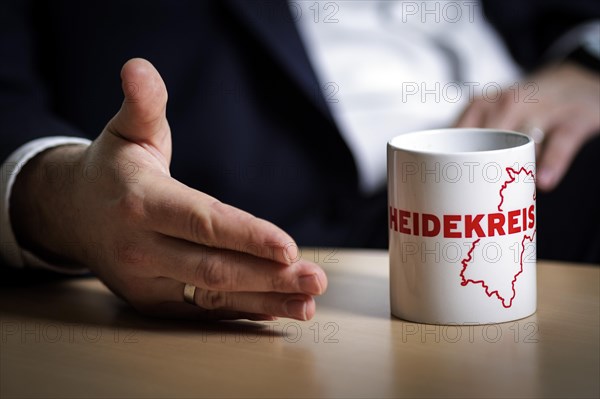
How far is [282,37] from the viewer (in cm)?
108

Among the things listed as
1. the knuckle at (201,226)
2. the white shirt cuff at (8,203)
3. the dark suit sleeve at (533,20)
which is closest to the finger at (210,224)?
the knuckle at (201,226)

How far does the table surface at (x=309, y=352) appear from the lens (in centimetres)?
55

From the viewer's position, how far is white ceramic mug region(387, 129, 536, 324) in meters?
0.63

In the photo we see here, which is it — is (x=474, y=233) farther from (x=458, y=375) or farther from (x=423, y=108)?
(x=423, y=108)

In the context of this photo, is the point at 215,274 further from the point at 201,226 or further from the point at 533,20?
the point at 533,20

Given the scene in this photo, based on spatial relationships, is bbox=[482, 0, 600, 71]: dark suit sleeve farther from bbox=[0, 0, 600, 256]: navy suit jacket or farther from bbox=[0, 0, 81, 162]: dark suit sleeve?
bbox=[0, 0, 81, 162]: dark suit sleeve

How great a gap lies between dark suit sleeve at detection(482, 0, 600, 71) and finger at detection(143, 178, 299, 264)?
841 millimetres

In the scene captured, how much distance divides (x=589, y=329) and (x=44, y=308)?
0.45m

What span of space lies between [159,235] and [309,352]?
0.50 feet

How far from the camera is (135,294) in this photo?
0.70 meters

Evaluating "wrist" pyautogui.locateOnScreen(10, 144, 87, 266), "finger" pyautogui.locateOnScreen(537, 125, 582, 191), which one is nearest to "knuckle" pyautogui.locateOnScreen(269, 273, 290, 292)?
"wrist" pyautogui.locateOnScreen(10, 144, 87, 266)

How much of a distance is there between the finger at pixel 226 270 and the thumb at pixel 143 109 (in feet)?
0.28

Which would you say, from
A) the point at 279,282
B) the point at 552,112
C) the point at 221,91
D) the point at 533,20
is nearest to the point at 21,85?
the point at 221,91

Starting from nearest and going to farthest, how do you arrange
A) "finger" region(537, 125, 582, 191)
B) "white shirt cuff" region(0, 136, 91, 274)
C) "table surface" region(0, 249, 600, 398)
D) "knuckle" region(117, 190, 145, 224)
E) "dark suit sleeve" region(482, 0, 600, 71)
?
"table surface" region(0, 249, 600, 398) → "knuckle" region(117, 190, 145, 224) → "white shirt cuff" region(0, 136, 91, 274) → "finger" region(537, 125, 582, 191) → "dark suit sleeve" region(482, 0, 600, 71)
